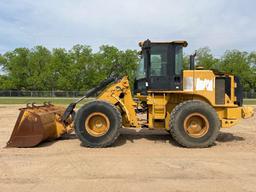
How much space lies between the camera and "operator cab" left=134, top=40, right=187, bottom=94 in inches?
420

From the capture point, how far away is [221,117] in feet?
35.8

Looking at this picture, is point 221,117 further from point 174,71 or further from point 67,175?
point 67,175

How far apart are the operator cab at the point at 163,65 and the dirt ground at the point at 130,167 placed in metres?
1.68

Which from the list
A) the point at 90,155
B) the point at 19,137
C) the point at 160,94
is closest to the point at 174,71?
the point at 160,94

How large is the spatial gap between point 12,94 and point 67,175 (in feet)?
195

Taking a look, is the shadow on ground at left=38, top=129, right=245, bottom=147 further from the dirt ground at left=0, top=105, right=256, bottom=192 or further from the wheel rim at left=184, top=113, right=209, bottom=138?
the wheel rim at left=184, top=113, right=209, bottom=138

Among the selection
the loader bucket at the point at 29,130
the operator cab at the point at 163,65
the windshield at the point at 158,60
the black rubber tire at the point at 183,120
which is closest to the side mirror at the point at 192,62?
the operator cab at the point at 163,65

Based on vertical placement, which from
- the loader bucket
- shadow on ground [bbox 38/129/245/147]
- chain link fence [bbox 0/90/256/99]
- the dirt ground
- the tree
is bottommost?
the dirt ground

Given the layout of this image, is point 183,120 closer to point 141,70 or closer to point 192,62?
point 192,62

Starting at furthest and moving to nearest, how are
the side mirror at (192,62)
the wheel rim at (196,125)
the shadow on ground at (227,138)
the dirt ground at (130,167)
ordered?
the shadow on ground at (227,138), the side mirror at (192,62), the wheel rim at (196,125), the dirt ground at (130,167)

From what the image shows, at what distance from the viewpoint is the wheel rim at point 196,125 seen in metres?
10.4

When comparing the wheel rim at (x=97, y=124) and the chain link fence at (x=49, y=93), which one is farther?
the chain link fence at (x=49, y=93)

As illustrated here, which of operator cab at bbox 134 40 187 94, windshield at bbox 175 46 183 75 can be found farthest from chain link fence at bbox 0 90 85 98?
windshield at bbox 175 46 183 75

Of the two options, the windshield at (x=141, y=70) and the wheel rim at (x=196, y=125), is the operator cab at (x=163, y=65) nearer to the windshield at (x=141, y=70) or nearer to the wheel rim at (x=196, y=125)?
the windshield at (x=141, y=70)
